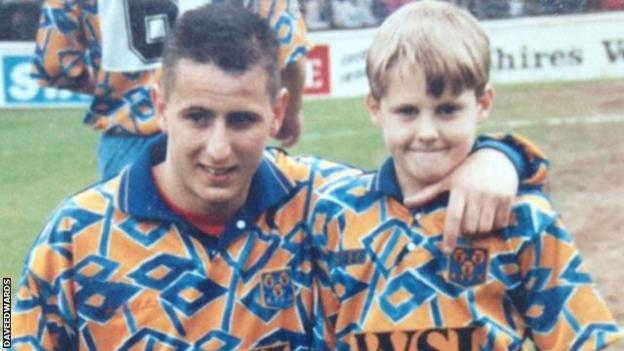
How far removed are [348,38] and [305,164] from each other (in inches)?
406

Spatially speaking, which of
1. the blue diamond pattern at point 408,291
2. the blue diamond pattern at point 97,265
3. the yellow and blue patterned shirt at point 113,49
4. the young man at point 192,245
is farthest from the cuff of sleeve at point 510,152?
the yellow and blue patterned shirt at point 113,49

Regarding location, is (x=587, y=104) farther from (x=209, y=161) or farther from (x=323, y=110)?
(x=209, y=161)

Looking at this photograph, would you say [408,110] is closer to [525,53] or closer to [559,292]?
[559,292]

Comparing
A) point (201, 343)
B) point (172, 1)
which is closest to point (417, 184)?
point (201, 343)

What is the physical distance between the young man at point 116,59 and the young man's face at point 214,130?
1.11 meters

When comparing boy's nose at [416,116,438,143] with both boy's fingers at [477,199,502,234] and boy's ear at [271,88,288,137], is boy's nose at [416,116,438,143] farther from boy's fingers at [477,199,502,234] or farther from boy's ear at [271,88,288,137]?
boy's ear at [271,88,288,137]

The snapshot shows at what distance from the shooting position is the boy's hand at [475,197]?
2307 millimetres

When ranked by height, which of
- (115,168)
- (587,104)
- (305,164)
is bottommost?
(587,104)

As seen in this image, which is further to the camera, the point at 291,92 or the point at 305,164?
the point at 291,92

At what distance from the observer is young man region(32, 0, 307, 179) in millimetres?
3576

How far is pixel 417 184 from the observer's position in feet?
8.00

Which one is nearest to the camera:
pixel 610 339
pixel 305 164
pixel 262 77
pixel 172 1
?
pixel 610 339

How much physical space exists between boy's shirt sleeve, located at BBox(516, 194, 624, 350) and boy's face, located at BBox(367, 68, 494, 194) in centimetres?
17

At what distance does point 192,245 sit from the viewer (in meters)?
2.48
